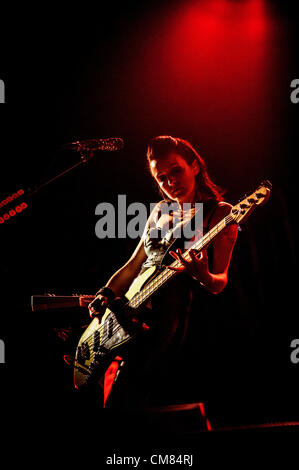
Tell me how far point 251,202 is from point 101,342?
44.4 inches

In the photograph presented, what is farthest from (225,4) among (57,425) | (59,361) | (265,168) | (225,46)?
(57,425)

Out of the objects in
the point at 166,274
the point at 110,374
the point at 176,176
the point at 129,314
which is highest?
the point at 176,176

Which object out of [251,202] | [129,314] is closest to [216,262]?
[251,202]

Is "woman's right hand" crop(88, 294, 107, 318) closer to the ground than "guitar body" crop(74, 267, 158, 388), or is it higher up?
higher up

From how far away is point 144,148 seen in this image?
3.43m

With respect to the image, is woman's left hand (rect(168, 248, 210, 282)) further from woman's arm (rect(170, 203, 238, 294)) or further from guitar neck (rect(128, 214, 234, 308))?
guitar neck (rect(128, 214, 234, 308))

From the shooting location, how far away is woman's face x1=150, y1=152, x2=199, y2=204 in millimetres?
2320

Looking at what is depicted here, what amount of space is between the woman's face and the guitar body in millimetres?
512

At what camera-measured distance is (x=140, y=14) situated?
3316 millimetres

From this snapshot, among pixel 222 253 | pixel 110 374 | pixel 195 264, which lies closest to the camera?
pixel 195 264

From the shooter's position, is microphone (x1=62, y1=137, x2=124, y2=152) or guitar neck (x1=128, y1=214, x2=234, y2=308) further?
microphone (x1=62, y1=137, x2=124, y2=152)

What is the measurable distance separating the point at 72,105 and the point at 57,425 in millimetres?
2981

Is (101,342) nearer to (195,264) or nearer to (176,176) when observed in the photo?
(195,264)

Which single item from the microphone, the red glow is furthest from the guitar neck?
the microphone
